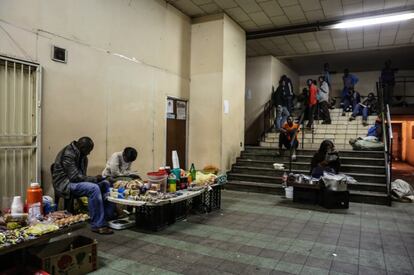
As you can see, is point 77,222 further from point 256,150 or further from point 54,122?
point 256,150

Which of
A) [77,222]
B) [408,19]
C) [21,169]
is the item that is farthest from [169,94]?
[408,19]

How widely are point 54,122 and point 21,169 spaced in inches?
31.9

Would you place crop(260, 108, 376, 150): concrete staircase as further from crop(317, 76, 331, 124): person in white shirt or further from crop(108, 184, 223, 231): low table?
crop(108, 184, 223, 231): low table

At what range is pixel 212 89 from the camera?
7.65 meters

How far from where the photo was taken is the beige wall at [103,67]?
170 inches

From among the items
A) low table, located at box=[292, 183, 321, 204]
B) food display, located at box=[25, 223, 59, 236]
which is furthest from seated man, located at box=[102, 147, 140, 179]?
low table, located at box=[292, 183, 321, 204]

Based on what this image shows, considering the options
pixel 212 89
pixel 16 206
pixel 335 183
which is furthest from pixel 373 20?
pixel 16 206

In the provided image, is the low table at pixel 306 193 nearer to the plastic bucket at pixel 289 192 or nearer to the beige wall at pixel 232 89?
the plastic bucket at pixel 289 192

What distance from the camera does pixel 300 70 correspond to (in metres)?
14.3

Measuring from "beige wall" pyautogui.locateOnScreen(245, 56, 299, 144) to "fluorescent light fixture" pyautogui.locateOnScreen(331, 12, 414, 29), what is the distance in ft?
10.7

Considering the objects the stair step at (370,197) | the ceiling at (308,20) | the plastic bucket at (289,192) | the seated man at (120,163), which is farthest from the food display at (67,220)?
the ceiling at (308,20)

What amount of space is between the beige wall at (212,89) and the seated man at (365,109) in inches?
190

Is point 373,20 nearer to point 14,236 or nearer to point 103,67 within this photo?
point 103,67

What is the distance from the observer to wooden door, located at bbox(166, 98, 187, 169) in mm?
7168
